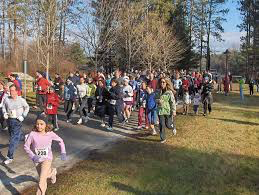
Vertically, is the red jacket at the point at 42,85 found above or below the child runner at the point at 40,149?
above

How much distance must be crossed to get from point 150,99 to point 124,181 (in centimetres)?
→ 473

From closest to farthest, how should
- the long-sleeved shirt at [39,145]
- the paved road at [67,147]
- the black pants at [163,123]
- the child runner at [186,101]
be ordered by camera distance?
1. the long-sleeved shirt at [39,145]
2. the paved road at [67,147]
3. the black pants at [163,123]
4. the child runner at [186,101]

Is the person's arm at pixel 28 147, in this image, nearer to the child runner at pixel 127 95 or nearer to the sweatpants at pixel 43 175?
the sweatpants at pixel 43 175

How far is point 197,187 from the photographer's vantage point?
6324 mm

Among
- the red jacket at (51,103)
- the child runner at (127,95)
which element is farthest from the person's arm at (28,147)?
the child runner at (127,95)

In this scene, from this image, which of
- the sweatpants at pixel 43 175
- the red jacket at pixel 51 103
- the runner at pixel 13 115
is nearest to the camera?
the sweatpants at pixel 43 175

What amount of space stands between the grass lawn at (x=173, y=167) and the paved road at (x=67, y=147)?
1.33 ft

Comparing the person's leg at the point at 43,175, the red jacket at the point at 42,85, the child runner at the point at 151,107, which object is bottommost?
the person's leg at the point at 43,175

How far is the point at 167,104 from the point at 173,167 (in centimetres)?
266

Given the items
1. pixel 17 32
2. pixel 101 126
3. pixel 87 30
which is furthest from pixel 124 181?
pixel 17 32

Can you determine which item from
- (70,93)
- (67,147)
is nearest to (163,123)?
(67,147)

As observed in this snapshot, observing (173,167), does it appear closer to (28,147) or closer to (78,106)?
(28,147)

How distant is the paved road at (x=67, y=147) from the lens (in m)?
6.56

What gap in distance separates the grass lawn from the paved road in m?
0.41
